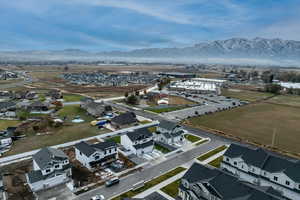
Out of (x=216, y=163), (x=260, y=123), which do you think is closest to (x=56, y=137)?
(x=216, y=163)

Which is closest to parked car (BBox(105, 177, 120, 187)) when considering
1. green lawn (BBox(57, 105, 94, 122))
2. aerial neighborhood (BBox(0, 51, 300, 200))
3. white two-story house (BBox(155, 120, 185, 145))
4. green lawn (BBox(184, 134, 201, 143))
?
aerial neighborhood (BBox(0, 51, 300, 200))

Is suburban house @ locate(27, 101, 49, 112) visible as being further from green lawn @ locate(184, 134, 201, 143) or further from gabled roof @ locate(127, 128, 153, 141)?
green lawn @ locate(184, 134, 201, 143)

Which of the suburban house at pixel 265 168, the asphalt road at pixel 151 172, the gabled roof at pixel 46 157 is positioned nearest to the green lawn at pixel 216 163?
the suburban house at pixel 265 168

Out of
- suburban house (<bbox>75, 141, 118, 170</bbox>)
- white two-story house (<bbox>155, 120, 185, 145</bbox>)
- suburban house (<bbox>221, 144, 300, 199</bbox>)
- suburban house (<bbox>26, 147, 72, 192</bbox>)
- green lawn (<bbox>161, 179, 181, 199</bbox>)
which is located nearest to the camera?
suburban house (<bbox>221, 144, 300, 199</bbox>)

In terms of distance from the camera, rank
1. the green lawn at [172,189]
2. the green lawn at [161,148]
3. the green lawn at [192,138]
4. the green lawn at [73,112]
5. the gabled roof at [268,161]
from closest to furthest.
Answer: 1. the gabled roof at [268,161]
2. the green lawn at [172,189]
3. the green lawn at [161,148]
4. the green lawn at [192,138]
5. the green lawn at [73,112]

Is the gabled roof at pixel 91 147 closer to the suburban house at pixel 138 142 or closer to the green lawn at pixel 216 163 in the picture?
the suburban house at pixel 138 142

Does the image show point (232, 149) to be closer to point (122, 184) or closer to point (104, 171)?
point (122, 184)

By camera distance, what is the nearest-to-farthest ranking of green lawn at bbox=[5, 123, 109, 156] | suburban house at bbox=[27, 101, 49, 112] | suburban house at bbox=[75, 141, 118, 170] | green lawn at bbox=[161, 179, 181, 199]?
green lawn at bbox=[161, 179, 181, 199]
suburban house at bbox=[75, 141, 118, 170]
green lawn at bbox=[5, 123, 109, 156]
suburban house at bbox=[27, 101, 49, 112]
